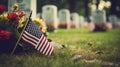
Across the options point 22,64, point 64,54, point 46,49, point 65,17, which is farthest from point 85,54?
point 65,17

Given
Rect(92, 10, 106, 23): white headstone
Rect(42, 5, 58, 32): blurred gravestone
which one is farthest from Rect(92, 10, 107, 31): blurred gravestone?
Rect(42, 5, 58, 32): blurred gravestone

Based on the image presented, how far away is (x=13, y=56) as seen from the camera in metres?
7.41

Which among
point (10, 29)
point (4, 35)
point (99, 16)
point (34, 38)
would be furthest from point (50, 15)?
point (4, 35)

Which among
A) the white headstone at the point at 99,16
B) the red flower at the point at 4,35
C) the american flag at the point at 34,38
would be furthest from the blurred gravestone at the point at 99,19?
the red flower at the point at 4,35

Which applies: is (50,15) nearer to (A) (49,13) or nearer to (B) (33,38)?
(A) (49,13)

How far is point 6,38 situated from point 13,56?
450 millimetres

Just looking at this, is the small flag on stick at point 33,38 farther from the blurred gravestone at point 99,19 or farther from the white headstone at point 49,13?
the blurred gravestone at point 99,19

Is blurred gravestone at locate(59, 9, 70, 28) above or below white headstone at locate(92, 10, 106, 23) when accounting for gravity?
below

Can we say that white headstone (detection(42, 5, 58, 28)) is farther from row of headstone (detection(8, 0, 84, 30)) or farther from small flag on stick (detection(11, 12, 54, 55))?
small flag on stick (detection(11, 12, 54, 55))

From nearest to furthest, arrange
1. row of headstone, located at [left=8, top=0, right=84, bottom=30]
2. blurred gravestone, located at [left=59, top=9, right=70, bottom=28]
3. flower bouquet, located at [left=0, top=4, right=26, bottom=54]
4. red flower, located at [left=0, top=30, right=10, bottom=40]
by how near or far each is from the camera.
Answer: red flower, located at [left=0, top=30, right=10, bottom=40]
flower bouquet, located at [left=0, top=4, right=26, bottom=54]
row of headstone, located at [left=8, top=0, right=84, bottom=30]
blurred gravestone, located at [left=59, top=9, right=70, bottom=28]

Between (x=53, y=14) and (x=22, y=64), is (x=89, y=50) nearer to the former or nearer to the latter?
(x=22, y=64)

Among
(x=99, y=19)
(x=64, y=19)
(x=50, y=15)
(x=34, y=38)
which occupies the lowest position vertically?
(x=64, y=19)

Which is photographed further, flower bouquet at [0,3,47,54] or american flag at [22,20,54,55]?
flower bouquet at [0,3,47,54]

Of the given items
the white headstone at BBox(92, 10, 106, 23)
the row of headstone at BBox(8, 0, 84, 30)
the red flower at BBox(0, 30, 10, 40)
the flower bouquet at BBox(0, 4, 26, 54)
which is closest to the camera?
the red flower at BBox(0, 30, 10, 40)
